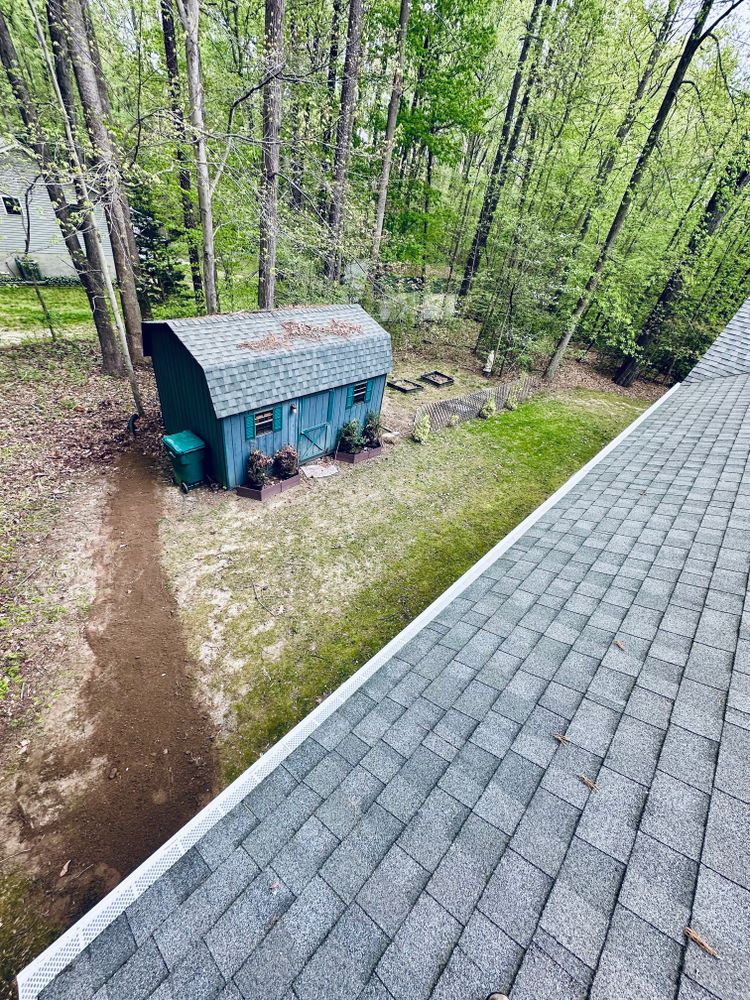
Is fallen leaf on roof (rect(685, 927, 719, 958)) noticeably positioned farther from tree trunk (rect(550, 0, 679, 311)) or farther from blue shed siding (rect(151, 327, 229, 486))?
tree trunk (rect(550, 0, 679, 311))

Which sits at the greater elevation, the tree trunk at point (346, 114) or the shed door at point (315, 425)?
the tree trunk at point (346, 114)

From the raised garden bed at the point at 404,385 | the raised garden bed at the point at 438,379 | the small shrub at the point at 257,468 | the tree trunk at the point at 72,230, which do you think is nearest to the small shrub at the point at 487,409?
the raised garden bed at the point at 438,379

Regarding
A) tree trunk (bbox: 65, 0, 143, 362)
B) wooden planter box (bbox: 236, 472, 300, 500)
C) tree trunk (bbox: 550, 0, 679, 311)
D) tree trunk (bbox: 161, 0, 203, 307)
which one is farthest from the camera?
tree trunk (bbox: 550, 0, 679, 311)

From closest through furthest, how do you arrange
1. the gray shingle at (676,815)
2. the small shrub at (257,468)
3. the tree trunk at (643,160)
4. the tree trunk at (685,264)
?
the gray shingle at (676,815)
the small shrub at (257,468)
the tree trunk at (643,160)
the tree trunk at (685,264)

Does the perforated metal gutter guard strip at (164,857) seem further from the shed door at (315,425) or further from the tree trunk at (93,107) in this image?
the tree trunk at (93,107)

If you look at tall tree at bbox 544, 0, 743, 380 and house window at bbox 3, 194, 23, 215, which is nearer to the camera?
tall tree at bbox 544, 0, 743, 380

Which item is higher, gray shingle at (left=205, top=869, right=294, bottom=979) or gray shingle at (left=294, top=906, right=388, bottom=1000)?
gray shingle at (left=294, top=906, right=388, bottom=1000)

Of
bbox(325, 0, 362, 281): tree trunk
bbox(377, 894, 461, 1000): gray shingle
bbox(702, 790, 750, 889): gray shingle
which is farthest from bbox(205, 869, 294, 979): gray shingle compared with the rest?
bbox(325, 0, 362, 281): tree trunk

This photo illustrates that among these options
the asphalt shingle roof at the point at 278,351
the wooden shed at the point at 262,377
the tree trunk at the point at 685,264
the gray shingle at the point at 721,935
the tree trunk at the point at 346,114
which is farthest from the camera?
the tree trunk at the point at 685,264
